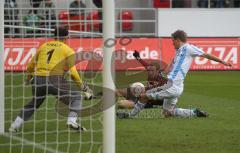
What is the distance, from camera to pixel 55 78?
42.4ft

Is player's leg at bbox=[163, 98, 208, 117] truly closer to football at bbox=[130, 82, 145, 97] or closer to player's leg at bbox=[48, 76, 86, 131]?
Answer: football at bbox=[130, 82, 145, 97]

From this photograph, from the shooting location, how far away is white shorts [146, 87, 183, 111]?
14680mm

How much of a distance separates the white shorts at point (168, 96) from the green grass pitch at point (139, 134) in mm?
315

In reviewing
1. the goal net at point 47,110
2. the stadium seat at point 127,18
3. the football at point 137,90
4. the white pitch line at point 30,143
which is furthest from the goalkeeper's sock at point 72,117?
the stadium seat at point 127,18

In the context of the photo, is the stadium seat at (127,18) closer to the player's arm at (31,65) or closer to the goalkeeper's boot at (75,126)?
the player's arm at (31,65)

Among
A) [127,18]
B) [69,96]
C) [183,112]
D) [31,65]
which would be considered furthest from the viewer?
[127,18]

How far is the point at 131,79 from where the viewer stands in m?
22.8

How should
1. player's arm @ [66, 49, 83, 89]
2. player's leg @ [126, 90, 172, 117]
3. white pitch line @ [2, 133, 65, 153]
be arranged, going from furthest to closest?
player's leg @ [126, 90, 172, 117] → player's arm @ [66, 49, 83, 89] → white pitch line @ [2, 133, 65, 153]

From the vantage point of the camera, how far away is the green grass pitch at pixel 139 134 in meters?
11.1

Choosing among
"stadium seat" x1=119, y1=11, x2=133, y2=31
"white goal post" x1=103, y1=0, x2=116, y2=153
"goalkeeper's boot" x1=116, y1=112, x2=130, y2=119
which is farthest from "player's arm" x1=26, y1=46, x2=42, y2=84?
"stadium seat" x1=119, y1=11, x2=133, y2=31

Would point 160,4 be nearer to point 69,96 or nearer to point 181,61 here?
point 181,61

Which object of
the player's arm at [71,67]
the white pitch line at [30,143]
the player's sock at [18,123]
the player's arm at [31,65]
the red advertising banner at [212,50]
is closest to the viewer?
the white pitch line at [30,143]

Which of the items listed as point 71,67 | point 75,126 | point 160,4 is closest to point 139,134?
point 75,126

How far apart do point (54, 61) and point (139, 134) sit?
193 cm
